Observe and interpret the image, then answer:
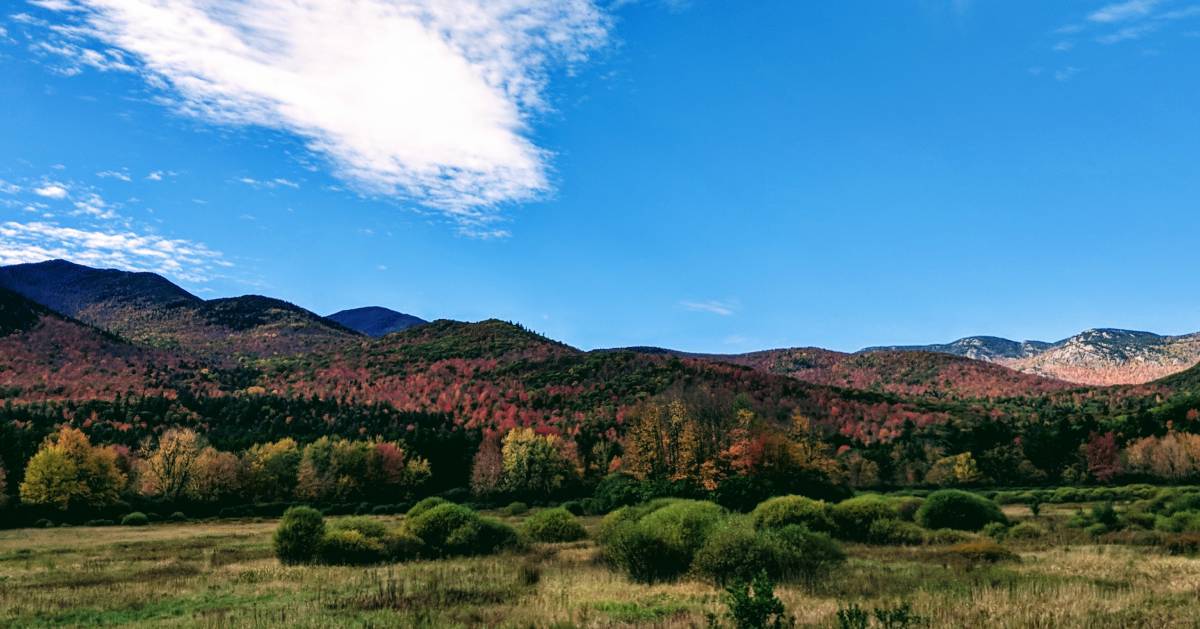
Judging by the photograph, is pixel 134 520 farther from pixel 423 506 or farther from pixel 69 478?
pixel 423 506

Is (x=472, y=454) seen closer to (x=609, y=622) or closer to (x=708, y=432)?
(x=708, y=432)

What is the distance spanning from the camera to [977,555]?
23812mm

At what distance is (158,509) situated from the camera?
66.6 metres

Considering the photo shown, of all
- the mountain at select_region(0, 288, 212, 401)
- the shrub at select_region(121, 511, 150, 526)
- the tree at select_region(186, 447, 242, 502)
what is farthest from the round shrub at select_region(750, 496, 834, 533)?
the mountain at select_region(0, 288, 212, 401)

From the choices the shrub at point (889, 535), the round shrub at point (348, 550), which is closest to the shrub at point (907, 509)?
the shrub at point (889, 535)

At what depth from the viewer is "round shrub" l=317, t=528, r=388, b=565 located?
27.2 m

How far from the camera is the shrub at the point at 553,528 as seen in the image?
35719 millimetres

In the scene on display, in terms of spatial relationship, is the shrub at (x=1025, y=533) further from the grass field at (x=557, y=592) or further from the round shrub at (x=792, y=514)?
the round shrub at (x=792, y=514)

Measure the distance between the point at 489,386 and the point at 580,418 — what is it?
147 feet

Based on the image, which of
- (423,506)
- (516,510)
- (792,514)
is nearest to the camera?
(792,514)

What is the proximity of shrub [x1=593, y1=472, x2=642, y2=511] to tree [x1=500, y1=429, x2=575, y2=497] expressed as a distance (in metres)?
22.7

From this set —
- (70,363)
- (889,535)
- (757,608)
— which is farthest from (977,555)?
(70,363)

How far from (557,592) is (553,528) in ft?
58.5

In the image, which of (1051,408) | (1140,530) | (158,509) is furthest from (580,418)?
(1051,408)
